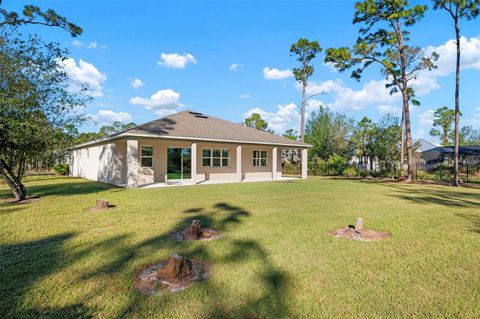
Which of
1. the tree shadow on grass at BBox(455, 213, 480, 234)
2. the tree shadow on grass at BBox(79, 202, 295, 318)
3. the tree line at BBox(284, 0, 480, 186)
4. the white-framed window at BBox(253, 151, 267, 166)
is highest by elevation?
the tree line at BBox(284, 0, 480, 186)

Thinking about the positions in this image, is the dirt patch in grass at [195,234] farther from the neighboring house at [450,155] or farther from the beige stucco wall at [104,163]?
the neighboring house at [450,155]

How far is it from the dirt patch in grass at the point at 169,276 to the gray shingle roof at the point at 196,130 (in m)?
10.6

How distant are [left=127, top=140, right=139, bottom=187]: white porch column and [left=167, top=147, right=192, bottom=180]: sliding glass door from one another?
3.01 m

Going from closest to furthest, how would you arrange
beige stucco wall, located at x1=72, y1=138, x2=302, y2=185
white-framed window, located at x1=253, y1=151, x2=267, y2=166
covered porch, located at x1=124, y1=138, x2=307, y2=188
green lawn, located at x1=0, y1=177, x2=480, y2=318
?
green lawn, located at x1=0, y1=177, x2=480, y2=318 → covered porch, located at x1=124, y1=138, x2=307, y2=188 → beige stucco wall, located at x1=72, y1=138, x2=302, y2=185 → white-framed window, located at x1=253, y1=151, x2=267, y2=166

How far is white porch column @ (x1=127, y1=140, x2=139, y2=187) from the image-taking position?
43.0 ft

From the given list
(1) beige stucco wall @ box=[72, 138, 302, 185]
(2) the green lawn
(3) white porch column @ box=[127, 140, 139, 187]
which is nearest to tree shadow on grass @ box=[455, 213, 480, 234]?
(2) the green lawn

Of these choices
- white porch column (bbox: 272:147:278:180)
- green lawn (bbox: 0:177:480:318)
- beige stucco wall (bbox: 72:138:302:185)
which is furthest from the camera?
white porch column (bbox: 272:147:278:180)

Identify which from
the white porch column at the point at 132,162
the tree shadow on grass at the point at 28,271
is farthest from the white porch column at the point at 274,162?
the tree shadow on grass at the point at 28,271

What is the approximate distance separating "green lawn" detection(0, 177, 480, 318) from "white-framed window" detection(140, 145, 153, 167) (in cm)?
818

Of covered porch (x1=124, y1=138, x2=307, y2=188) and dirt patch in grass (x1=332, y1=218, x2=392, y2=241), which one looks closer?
dirt patch in grass (x1=332, y1=218, x2=392, y2=241)

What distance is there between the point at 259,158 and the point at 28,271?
1750 cm

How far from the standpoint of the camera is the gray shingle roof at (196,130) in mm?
14195

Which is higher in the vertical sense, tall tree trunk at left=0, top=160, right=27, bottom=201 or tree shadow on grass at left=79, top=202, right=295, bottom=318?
tall tree trunk at left=0, top=160, right=27, bottom=201

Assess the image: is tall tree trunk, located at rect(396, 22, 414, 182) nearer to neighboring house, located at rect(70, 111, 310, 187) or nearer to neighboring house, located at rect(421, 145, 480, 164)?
neighboring house, located at rect(70, 111, 310, 187)
